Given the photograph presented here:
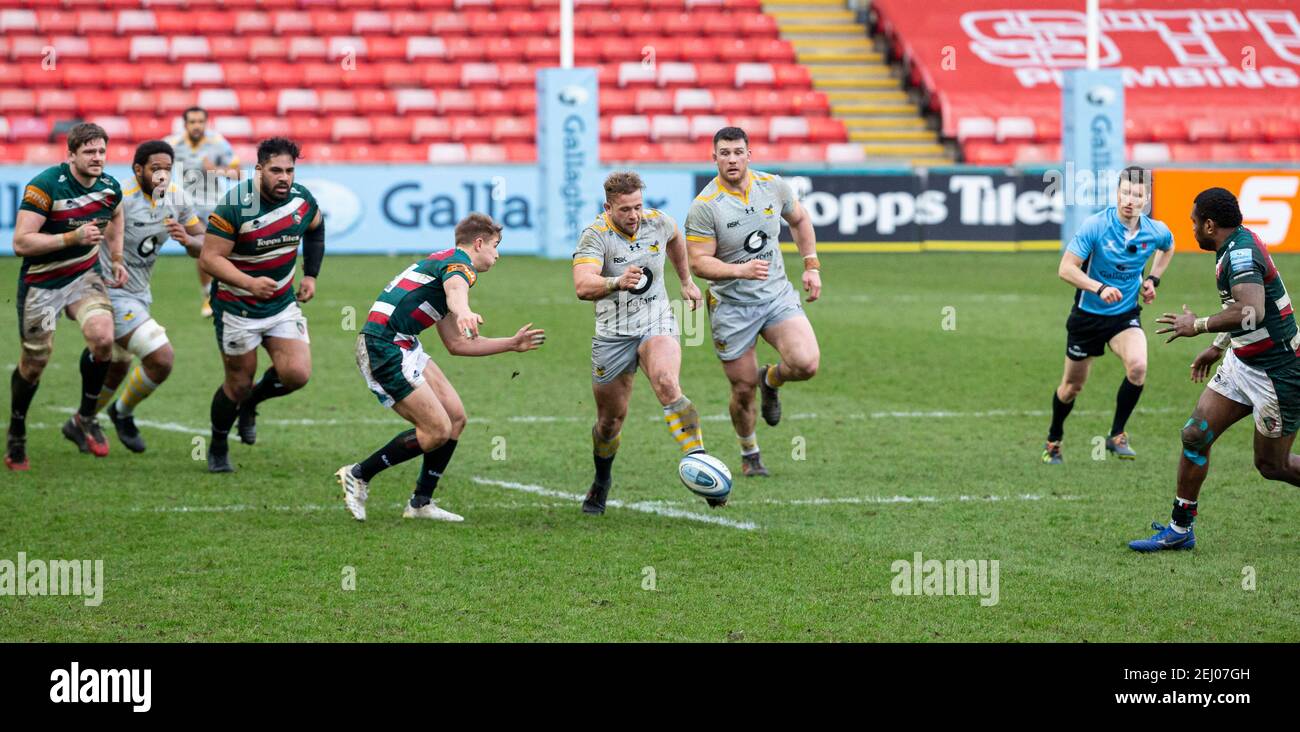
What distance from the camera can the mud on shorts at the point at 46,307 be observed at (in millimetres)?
10406

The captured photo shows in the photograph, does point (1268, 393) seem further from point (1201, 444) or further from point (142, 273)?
point (142, 273)

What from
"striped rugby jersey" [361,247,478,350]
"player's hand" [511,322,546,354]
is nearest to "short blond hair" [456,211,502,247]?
"striped rugby jersey" [361,247,478,350]

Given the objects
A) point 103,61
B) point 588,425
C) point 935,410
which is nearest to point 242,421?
point 588,425

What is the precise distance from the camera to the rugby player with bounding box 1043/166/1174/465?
34.6ft

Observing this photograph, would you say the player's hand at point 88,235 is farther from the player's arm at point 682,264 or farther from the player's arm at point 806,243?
the player's arm at point 806,243

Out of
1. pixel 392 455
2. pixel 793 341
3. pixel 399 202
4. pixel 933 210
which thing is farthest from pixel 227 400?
pixel 933 210

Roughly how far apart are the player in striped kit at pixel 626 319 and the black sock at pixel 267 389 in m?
2.51

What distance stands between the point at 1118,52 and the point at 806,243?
26.7 meters

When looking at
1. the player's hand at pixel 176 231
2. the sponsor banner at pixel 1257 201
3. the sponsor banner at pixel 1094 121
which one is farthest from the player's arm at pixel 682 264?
the sponsor banner at pixel 1094 121

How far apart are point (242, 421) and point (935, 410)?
5.25 meters

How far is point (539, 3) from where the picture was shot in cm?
3369

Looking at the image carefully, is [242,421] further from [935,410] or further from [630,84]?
[630,84]

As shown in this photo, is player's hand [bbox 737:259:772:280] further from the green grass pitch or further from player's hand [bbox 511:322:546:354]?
player's hand [bbox 511:322:546:354]

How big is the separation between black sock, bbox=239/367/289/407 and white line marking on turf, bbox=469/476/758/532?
4.60ft
